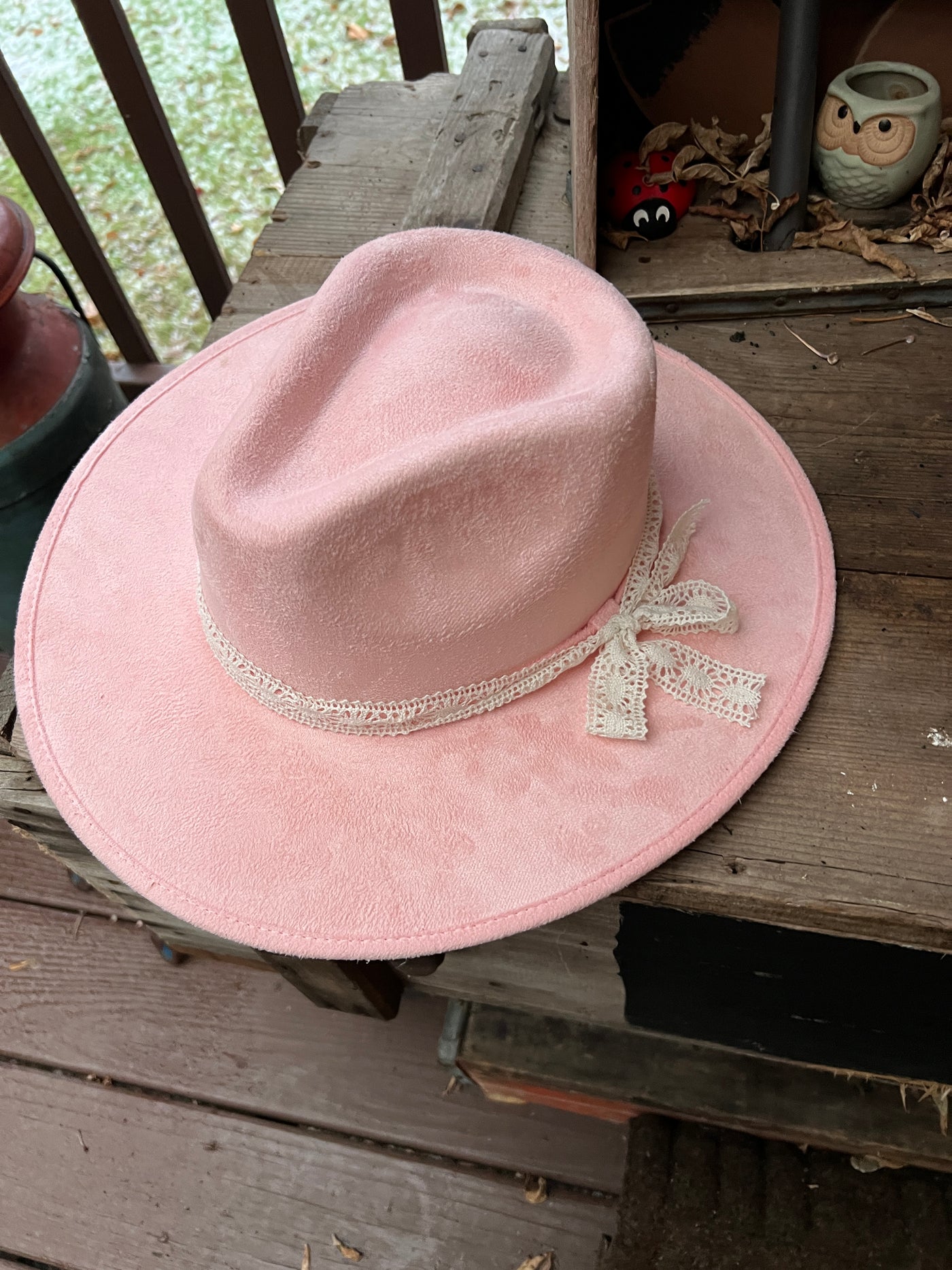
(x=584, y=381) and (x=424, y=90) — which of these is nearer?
(x=584, y=381)

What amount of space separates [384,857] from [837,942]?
49 cm

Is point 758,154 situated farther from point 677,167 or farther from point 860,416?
point 860,416

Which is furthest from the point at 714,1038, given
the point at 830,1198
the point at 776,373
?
the point at 776,373

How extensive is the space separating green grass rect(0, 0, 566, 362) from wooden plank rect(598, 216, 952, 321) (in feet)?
7.33

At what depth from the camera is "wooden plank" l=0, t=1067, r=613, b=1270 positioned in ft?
4.95

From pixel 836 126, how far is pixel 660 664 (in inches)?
32.7

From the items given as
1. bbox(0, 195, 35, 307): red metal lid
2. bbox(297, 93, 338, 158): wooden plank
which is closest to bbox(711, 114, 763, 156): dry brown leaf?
bbox(297, 93, 338, 158): wooden plank

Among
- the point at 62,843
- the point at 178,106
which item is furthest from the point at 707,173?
the point at 178,106

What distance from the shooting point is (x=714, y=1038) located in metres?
1.29

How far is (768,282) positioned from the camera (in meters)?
1.21

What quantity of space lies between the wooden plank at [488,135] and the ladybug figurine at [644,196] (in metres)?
0.16

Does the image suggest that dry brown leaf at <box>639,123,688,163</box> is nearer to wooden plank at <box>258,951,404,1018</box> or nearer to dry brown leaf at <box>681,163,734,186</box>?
dry brown leaf at <box>681,163,734,186</box>

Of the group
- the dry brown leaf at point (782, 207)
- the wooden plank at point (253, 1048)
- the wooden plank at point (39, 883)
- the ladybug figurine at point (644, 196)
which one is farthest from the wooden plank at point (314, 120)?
the wooden plank at point (253, 1048)

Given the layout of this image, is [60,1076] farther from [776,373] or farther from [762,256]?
[762,256]
